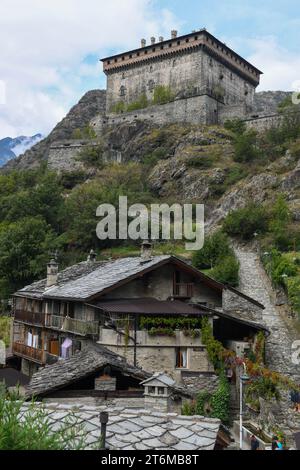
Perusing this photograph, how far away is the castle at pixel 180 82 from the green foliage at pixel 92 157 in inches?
291

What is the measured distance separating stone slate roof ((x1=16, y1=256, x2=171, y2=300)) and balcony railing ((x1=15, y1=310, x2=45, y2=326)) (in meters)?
1.10

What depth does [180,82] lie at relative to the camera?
79562mm

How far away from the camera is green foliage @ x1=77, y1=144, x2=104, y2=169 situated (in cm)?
7712

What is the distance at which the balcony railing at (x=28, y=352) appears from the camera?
90.7 feet

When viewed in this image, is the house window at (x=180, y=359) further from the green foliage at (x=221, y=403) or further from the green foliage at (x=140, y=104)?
the green foliage at (x=140, y=104)

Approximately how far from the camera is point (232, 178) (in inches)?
2366

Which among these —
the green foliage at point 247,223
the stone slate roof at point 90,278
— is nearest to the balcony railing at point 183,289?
the stone slate roof at point 90,278

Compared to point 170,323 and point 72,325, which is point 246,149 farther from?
point 170,323

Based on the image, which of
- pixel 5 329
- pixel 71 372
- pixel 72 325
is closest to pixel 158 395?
pixel 71 372

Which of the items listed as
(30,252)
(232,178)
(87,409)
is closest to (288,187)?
(232,178)

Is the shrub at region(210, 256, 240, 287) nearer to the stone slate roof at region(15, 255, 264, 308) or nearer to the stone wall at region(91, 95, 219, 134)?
the stone slate roof at region(15, 255, 264, 308)

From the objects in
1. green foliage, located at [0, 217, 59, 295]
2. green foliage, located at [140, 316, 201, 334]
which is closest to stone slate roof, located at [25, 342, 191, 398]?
green foliage, located at [140, 316, 201, 334]
